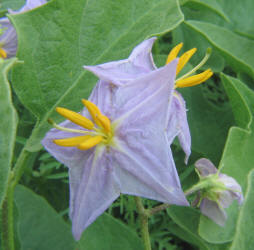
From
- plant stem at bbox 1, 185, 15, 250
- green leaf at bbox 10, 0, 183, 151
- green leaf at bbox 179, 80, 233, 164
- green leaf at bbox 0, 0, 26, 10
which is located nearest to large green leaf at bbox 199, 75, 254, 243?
green leaf at bbox 179, 80, 233, 164

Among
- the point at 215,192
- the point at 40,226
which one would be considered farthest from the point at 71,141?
the point at 40,226

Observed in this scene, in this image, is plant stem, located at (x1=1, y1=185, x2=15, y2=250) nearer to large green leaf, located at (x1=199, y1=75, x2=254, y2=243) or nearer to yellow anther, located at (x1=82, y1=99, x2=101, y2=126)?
yellow anther, located at (x1=82, y1=99, x2=101, y2=126)

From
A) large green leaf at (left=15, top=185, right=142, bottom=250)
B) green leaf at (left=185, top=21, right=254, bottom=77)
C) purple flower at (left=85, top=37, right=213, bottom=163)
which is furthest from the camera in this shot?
green leaf at (left=185, top=21, right=254, bottom=77)

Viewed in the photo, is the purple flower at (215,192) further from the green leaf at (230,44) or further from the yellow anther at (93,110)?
the green leaf at (230,44)

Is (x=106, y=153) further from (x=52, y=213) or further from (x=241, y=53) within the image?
(x=241, y=53)

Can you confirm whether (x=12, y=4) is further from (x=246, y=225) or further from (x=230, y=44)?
(x=246, y=225)

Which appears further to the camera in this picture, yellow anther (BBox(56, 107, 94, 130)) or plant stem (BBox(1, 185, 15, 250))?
plant stem (BBox(1, 185, 15, 250))

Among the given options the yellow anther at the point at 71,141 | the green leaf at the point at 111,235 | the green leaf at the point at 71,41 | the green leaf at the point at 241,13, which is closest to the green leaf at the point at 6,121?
the yellow anther at the point at 71,141
